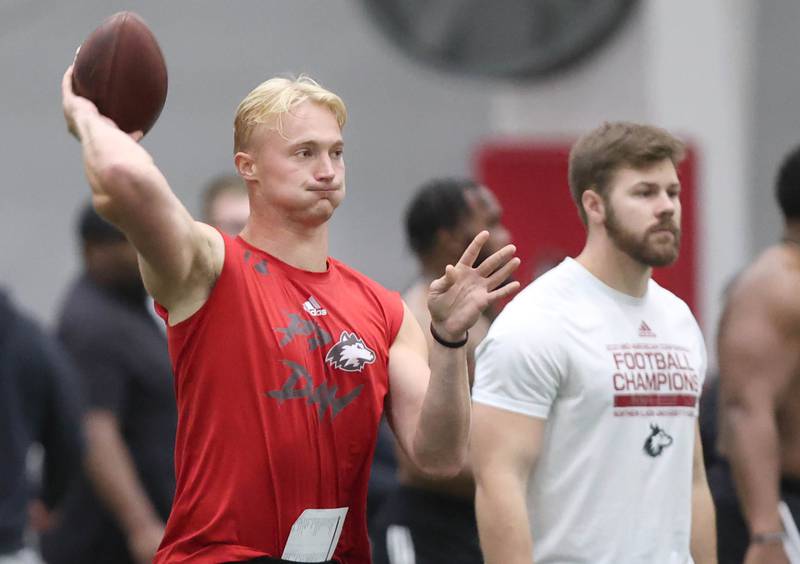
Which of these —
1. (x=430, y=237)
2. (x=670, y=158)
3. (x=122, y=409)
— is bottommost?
(x=122, y=409)

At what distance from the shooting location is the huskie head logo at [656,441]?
187 inches

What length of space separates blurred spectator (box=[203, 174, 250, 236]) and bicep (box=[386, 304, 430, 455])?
310 cm

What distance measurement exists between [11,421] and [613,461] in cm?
214

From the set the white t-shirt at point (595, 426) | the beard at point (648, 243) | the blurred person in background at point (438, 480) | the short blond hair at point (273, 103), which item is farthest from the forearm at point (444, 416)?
the blurred person in background at point (438, 480)

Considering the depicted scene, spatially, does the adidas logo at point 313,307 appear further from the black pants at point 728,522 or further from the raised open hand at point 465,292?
the black pants at point 728,522

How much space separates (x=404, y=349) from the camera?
13.6 ft

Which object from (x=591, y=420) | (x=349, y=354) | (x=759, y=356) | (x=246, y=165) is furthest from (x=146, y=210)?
(x=759, y=356)

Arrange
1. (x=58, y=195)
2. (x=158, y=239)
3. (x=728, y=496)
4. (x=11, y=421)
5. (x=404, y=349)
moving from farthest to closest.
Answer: (x=58, y=195)
(x=728, y=496)
(x=11, y=421)
(x=404, y=349)
(x=158, y=239)

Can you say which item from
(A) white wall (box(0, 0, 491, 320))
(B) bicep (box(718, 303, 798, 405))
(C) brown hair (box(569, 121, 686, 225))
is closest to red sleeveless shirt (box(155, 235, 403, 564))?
(C) brown hair (box(569, 121, 686, 225))

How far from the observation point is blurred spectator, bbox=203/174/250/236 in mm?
7262

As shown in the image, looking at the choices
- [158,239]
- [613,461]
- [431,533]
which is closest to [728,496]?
[431,533]

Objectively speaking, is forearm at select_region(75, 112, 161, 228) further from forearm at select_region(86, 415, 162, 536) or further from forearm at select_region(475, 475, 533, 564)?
forearm at select_region(86, 415, 162, 536)

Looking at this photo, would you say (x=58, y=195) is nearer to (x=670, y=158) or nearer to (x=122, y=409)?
(x=122, y=409)

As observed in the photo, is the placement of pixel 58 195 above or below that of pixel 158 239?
below
